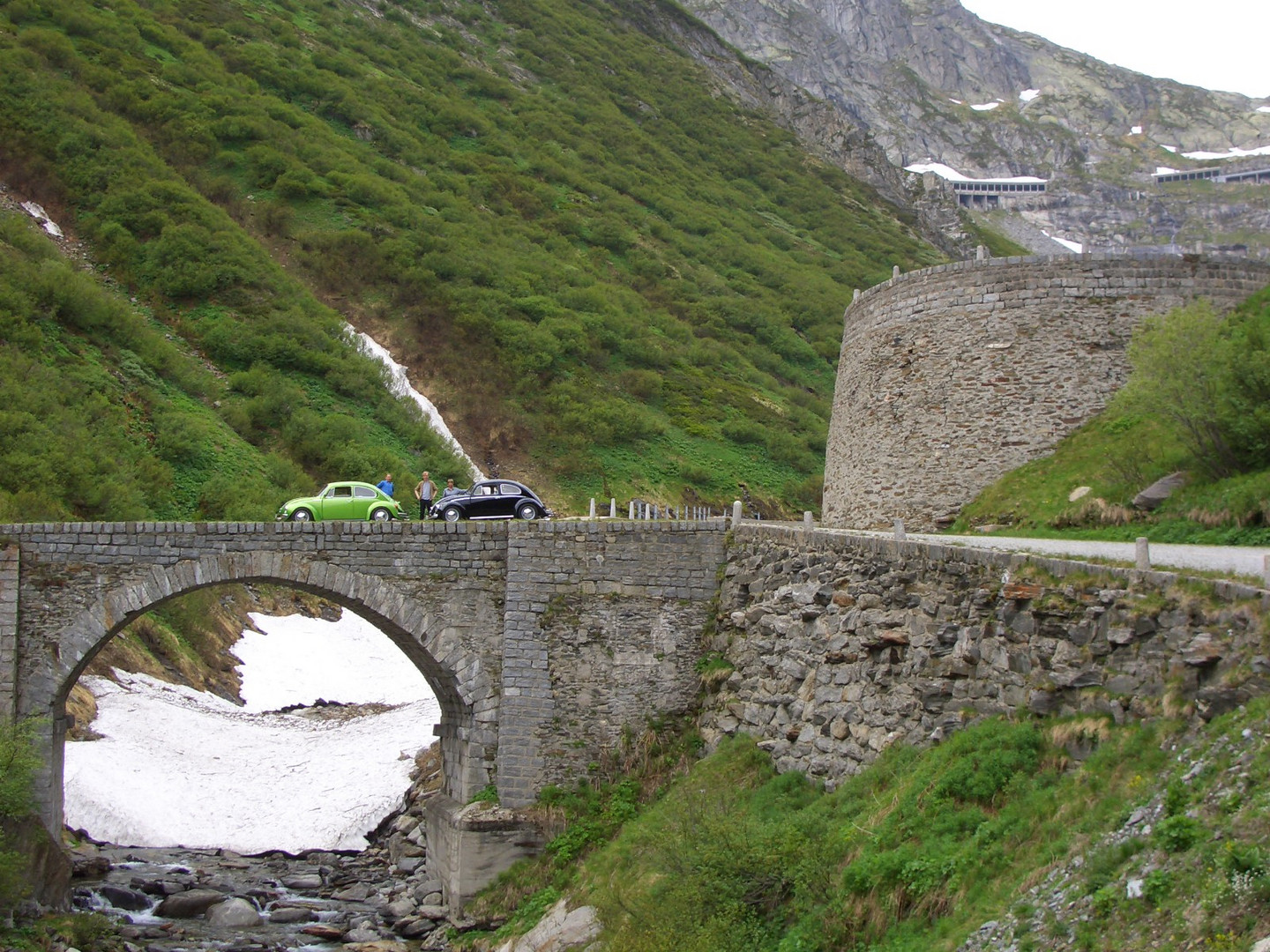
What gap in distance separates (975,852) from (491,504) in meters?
12.9

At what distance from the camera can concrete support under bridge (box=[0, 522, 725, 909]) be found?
58.8 ft

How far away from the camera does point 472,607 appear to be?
62.1ft

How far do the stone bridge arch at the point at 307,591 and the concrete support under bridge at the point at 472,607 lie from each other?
0.03 metres

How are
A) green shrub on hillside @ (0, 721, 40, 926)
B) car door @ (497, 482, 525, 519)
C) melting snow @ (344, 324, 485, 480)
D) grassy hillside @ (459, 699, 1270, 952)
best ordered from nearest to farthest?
grassy hillside @ (459, 699, 1270, 952), green shrub on hillside @ (0, 721, 40, 926), car door @ (497, 482, 525, 519), melting snow @ (344, 324, 485, 480)

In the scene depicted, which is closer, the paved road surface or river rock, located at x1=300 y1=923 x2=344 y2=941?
the paved road surface

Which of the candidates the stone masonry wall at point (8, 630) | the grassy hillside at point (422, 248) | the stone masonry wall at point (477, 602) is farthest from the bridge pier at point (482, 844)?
the grassy hillside at point (422, 248)

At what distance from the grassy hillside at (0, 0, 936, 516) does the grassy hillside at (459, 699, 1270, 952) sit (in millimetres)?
26838

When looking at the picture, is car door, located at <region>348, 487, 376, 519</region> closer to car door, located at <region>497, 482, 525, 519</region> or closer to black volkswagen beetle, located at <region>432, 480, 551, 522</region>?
black volkswagen beetle, located at <region>432, 480, 551, 522</region>

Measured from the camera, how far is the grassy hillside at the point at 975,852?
23.5 ft

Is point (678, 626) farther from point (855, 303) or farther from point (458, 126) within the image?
point (458, 126)

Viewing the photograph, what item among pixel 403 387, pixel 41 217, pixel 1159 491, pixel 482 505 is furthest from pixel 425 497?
pixel 41 217

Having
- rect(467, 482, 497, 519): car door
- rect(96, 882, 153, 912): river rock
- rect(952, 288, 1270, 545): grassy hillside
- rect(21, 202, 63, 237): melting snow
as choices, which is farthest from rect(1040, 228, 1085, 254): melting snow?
rect(96, 882, 153, 912): river rock

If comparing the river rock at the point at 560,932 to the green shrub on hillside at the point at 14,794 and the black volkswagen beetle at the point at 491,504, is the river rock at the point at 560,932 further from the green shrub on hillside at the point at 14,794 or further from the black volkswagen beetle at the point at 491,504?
the black volkswagen beetle at the point at 491,504

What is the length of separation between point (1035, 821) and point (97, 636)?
1425cm
